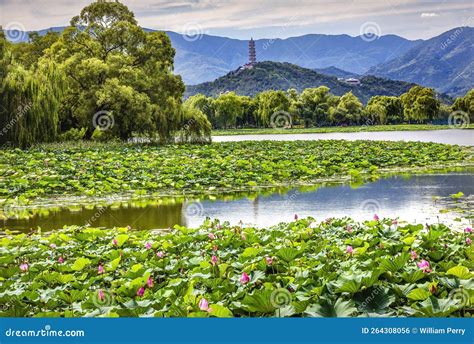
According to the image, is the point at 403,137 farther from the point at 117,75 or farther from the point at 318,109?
the point at 318,109

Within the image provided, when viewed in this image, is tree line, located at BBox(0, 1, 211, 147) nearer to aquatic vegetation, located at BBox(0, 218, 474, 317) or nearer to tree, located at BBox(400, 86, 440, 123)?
aquatic vegetation, located at BBox(0, 218, 474, 317)

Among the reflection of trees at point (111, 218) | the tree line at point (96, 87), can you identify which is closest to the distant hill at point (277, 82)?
the tree line at point (96, 87)

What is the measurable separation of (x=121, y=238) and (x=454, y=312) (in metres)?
3.50

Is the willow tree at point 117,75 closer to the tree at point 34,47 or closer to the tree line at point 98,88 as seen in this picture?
the tree line at point 98,88

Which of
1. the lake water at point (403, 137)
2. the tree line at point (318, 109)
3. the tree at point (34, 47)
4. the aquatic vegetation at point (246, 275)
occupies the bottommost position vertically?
the lake water at point (403, 137)

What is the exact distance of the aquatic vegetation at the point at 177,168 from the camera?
40.5 ft

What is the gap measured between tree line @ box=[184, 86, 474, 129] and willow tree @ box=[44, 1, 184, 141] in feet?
94.9

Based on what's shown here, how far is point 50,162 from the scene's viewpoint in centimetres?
1534

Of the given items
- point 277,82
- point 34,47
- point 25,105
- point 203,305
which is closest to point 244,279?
point 203,305

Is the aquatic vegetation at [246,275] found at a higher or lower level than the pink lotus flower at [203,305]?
lower

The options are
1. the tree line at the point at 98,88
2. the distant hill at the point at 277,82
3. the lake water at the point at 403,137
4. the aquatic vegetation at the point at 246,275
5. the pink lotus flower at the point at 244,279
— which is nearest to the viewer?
the aquatic vegetation at the point at 246,275

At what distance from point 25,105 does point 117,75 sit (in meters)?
5.86

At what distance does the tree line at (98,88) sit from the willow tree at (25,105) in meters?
0.03

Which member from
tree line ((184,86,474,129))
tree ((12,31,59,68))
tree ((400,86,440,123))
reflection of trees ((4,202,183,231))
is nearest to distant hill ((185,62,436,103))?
tree line ((184,86,474,129))
